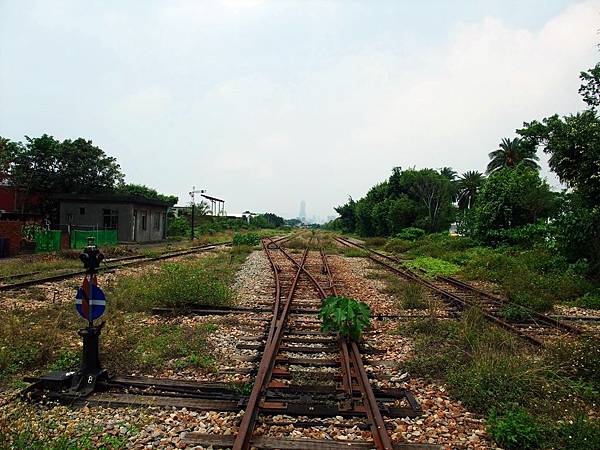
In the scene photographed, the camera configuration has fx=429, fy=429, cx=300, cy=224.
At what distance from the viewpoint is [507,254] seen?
17.4m

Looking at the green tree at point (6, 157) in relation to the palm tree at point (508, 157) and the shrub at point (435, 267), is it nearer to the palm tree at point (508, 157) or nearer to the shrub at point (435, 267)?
the shrub at point (435, 267)

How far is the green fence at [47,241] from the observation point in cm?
1995

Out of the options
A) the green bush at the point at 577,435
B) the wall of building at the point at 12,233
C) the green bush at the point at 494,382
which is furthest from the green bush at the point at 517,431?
the wall of building at the point at 12,233

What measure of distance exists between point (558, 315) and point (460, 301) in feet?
6.02

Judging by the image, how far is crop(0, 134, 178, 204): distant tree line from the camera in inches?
1077

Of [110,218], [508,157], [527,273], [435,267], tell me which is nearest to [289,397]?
[527,273]

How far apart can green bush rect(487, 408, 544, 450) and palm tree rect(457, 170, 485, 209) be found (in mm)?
55828

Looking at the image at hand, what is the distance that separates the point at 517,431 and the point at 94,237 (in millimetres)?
19208

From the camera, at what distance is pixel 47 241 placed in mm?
20078

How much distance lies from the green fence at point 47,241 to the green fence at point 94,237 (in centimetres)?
100

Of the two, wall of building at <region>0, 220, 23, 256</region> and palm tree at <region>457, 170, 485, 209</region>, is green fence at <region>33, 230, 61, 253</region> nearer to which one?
wall of building at <region>0, 220, 23, 256</region>

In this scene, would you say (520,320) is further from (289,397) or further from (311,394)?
(289,397)

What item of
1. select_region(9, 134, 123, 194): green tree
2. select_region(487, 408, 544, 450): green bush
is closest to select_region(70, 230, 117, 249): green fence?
select_region(9, 134, 123, 194): green tree

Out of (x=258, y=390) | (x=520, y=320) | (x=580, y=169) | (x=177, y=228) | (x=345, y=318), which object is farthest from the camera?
(x=177, y=228)
